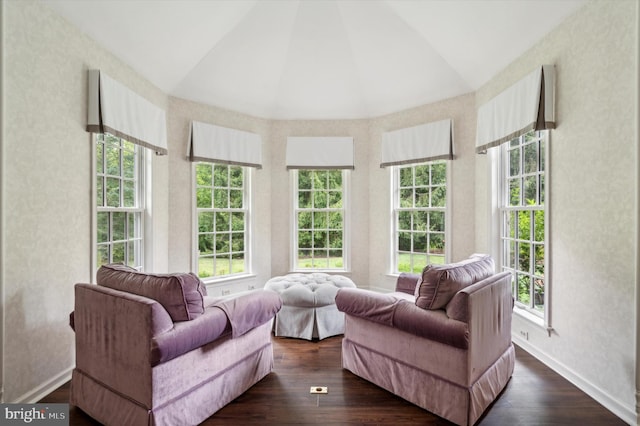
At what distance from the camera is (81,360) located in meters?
2.20

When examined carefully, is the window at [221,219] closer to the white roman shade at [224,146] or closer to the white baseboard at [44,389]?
the white roman shade at [224,146]

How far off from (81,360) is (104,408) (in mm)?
361

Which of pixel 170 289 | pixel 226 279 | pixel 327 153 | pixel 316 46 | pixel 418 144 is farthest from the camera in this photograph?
pixel 327 153

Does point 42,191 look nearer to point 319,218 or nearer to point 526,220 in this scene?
point 319,218

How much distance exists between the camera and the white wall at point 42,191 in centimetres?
221

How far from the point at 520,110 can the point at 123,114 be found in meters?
3.68

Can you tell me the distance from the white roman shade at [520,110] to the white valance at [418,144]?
553 millimetres

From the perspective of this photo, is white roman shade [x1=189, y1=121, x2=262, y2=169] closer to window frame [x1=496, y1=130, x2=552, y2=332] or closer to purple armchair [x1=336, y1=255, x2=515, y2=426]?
purple armchair [x1=336, y1=255, x2=515, y2=426]

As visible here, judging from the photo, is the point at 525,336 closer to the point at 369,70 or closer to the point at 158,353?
the point at 158,353

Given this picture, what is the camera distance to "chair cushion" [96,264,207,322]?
207 centimetres

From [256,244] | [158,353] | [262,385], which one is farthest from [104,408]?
[256,244]

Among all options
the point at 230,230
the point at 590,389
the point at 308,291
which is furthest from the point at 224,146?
the point at 590,389

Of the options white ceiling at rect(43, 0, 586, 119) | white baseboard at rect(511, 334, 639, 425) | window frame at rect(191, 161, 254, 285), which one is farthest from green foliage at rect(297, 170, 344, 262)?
white baseboard at rect(511, 334, 639, 425)

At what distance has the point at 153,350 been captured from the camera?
183 cm
